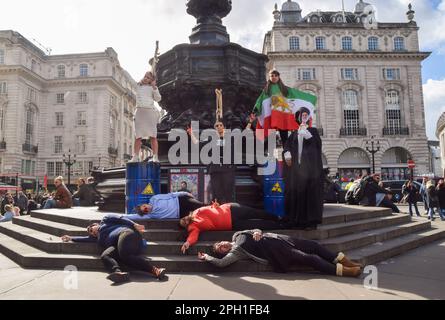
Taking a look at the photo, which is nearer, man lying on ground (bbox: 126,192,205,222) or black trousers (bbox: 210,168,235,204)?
man lying on ground (bbox: 126,192,205,222)

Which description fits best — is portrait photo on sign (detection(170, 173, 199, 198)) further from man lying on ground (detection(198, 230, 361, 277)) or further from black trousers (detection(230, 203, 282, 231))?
man lying on ground (detection(198, 230, 361, 277))

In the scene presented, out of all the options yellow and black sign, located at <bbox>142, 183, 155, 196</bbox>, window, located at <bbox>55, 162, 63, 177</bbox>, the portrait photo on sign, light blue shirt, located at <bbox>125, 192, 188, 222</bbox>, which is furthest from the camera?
window, located at <bbox>55, 162, 63, 177</bbox>

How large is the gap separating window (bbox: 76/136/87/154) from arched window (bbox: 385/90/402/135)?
131 feet

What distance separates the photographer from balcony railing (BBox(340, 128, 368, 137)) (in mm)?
41281

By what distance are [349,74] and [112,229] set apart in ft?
139

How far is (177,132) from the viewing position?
30.3 ft

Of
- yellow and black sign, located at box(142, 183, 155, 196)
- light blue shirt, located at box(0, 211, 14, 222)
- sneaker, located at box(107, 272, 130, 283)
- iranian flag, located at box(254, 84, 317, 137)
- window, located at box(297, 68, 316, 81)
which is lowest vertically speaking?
sneaker, located at box(107, 272, 130, 283)

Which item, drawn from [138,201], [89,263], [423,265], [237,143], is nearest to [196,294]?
[89,263]

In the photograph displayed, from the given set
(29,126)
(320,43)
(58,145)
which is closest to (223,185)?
(320,43)

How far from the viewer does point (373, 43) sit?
42.9 metres

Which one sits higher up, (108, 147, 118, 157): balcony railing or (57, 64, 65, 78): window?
(57, 64, 65, 78): window

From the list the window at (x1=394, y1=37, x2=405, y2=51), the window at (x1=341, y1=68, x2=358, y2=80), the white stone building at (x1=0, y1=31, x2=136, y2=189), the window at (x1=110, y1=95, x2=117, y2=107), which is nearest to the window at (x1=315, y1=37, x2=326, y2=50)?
the window at (x1=341, y1=68, x2=358, y2=80)

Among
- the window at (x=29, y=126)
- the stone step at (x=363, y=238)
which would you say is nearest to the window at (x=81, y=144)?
the window at (x=29, y=126)

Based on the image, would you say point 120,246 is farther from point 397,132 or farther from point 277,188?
point 397,132
